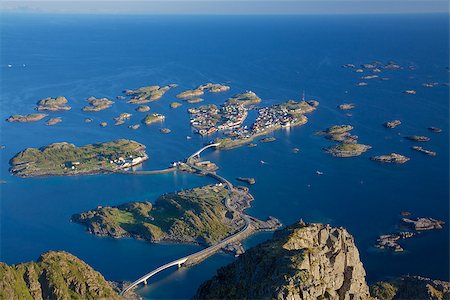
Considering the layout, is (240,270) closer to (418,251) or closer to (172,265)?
(172,265)

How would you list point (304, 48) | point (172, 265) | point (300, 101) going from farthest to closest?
1. point (304, 48)
2. point (300, 101)
3. point (172, 265)

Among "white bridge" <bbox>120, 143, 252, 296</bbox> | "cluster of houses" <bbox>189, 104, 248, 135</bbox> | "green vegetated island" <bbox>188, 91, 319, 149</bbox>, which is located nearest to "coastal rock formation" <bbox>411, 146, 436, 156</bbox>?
"green vegetated island" <bbox>188, 91, 319, 149</bbox>

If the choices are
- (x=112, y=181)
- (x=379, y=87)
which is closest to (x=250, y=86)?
(x=379, y=87)

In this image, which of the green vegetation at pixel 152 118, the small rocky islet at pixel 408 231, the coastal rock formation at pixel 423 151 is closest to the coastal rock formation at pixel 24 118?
the green vegetation at pixel 152 118

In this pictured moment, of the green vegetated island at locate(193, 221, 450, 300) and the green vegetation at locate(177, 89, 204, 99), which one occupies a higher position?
the green vegetated island at locate(193, 221, 450, 300)

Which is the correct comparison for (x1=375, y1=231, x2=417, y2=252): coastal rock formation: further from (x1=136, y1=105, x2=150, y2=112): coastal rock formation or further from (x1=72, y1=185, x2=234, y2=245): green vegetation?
(x1=136, y1=105, x2=150, y2=112): coastal rock formation

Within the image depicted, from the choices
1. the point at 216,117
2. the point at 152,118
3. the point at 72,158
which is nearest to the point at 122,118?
the point at 152,118
